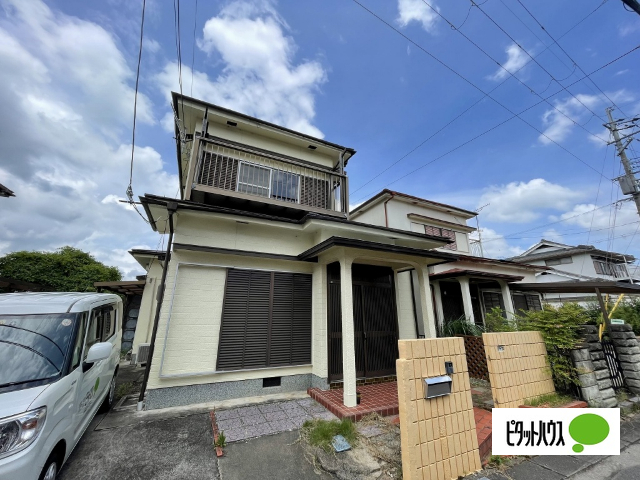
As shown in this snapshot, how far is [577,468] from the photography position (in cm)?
292

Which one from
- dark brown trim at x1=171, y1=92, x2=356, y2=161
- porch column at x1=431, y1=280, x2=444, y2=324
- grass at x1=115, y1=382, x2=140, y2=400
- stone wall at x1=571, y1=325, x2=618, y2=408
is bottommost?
grass at x1=115, y1=382, x2=140, y2=400

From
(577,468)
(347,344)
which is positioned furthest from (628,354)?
(347,344)

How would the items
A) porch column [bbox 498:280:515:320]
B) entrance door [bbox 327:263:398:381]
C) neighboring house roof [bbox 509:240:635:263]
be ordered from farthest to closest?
neighboring house roof [bbox 509:240:635:263]
porch column [bbox 498:280:515:320]
entrance door [bbox 327:263:398:381]

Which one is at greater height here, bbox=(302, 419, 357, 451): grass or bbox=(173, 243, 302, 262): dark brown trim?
bbox=(173, 243, 302, 262): dark brown trim

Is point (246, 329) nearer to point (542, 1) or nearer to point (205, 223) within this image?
point (205, 223)

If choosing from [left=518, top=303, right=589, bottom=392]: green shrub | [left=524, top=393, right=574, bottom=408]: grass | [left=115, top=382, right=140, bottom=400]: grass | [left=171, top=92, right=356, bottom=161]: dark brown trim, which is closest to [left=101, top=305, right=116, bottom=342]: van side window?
[left=115, top=382, right=140, bottom=400]: grass

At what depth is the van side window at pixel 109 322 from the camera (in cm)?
405

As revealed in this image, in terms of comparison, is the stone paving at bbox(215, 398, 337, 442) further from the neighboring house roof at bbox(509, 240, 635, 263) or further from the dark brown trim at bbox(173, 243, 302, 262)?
the neighboring house roof at bbox(509, 240, 635, 263)

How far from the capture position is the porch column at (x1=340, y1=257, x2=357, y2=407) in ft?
14.0

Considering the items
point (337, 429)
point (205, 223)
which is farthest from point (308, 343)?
point (205, 223)

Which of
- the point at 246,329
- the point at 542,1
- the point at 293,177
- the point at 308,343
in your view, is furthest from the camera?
the point at 293,177

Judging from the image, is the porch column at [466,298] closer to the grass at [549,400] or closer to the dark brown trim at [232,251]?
the grass at [549,400]

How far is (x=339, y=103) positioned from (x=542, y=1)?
6.05m

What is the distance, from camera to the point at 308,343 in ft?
18.2
